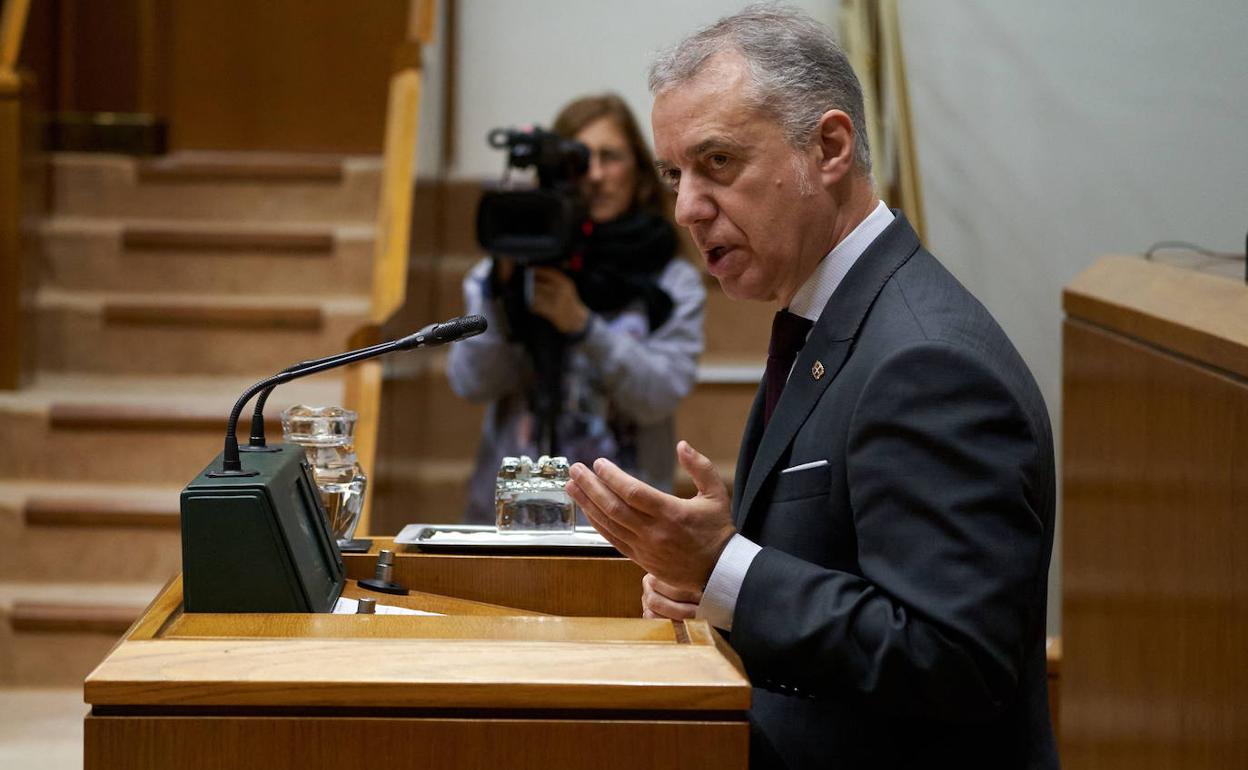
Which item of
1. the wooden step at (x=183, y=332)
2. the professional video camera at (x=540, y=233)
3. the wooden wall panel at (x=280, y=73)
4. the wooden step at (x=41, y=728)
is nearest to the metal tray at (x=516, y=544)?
the professional video camera at (x=540, y=233)

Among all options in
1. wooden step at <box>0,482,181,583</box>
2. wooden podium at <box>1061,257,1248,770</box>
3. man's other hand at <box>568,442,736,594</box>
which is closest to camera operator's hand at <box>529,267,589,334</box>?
wooden podium at <box>1061,257,1248,770</box>

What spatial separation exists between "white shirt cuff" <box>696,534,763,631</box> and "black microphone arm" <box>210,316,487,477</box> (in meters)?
0.35

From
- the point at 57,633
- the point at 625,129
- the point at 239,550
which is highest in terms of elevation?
the point at 625,129

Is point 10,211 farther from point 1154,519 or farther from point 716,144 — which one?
point 716,144

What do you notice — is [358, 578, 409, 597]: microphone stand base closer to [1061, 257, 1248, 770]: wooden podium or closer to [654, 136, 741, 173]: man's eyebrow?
[654, 136, 741, 173]: man's eyebrow

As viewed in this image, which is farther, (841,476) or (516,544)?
(516,544)

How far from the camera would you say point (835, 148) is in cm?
147

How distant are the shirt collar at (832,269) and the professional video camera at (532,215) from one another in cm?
153

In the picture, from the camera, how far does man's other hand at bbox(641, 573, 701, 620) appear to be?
1401 mm

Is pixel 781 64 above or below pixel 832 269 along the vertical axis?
above

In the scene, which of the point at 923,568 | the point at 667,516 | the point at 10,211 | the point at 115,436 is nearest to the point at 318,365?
the point at 667,516

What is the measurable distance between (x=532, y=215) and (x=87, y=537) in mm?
1583

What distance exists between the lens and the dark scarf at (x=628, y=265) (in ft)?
10.4

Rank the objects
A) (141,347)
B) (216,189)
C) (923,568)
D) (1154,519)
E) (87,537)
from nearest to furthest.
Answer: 1. (923,568)
2. (1154,519)
3. (87,537)
4. (141,347)
5. (216,189)
